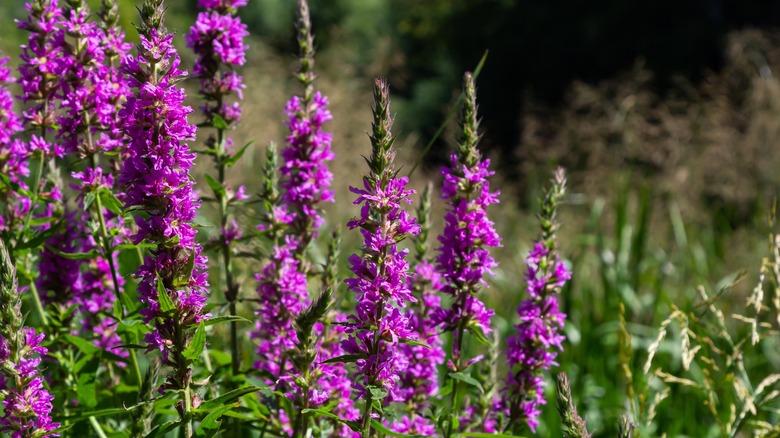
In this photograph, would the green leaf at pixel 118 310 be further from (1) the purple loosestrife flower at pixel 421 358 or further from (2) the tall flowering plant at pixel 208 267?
(1) the purple loosestrife flower at pixel 421 358

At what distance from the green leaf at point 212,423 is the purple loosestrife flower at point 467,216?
68 centimetres

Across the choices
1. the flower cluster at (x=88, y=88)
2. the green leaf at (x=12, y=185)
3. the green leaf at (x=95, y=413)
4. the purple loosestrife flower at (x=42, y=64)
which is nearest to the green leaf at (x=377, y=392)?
the green leaf at (x=95, y=413)

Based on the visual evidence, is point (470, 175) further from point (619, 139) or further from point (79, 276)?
point (619, 139)

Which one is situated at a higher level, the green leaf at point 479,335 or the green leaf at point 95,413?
the green leaf at point 479,335

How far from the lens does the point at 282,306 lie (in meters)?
2.55

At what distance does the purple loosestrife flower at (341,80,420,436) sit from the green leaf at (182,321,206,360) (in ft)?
1.02

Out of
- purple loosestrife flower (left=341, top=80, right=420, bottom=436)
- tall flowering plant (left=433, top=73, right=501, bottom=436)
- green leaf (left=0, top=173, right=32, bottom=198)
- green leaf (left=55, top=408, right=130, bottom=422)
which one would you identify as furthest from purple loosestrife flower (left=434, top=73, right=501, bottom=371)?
green leaf (left=0, top=173, right=32, bottom=198)

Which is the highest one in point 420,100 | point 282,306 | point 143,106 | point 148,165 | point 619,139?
point 420,100

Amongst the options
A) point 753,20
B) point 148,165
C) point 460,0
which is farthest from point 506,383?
point 460,0

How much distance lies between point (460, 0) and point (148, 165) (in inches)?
1018

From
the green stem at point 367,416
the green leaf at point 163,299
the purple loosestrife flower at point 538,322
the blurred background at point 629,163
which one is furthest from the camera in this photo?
the blurred background at point 629,163

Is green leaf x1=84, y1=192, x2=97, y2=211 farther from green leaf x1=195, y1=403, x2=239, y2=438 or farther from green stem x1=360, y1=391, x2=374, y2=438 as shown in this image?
green stem x1=360, y1=391, x2=374, y2=438

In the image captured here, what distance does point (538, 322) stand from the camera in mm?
2453

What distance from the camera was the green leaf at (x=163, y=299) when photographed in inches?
68.2
